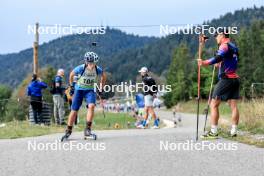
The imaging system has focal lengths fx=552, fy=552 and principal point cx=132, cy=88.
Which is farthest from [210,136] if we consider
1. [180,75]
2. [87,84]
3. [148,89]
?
[180,75]

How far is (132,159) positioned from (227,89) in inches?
149

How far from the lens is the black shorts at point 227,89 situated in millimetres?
11438

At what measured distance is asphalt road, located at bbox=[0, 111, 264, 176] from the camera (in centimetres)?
722

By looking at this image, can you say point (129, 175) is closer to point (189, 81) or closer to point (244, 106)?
point (244, 106)

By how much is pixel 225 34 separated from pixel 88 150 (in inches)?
152

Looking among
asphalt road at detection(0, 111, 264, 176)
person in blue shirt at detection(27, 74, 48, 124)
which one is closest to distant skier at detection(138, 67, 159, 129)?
person in blue shirt at detection(27, 74, 48, 124)

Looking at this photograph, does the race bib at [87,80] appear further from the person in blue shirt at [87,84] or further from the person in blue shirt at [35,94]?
the person in blue shirt at [35,94]

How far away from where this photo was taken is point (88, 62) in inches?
486

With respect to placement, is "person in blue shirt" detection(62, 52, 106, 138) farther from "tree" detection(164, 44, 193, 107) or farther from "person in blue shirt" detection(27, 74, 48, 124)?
"tree" detection(164, 44, 193, 107)

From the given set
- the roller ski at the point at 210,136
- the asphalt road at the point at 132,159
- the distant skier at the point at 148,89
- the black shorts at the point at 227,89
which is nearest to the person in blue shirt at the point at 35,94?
the distant skier at the point at 148,89

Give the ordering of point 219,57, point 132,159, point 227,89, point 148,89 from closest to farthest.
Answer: point 132,159
point 219,57
point 227,89
point 148,89

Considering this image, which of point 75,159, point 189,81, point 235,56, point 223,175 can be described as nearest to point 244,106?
point 235,56

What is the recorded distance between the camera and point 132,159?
8391mm

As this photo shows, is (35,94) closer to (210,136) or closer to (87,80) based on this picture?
(87,80)
